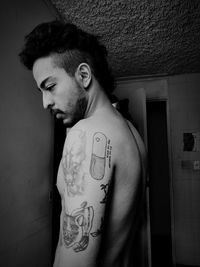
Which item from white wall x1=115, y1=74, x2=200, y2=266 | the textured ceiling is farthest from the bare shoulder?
white wall x1=115, y1=74, x2=200, y2=266

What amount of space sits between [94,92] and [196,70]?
2.61 metres

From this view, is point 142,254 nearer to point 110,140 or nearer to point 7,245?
point 7,245

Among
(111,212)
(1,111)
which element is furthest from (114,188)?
(1,111)

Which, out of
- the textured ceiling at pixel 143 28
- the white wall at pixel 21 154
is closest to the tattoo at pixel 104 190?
the white wall at pixel 21 154

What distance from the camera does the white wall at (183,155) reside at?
2.61 m

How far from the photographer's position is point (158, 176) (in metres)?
3.40

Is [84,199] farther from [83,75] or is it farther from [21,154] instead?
[21,154]

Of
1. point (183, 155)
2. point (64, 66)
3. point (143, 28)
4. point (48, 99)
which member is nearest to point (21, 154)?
point (48, 99)

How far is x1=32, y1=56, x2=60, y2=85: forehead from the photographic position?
28.4 inches

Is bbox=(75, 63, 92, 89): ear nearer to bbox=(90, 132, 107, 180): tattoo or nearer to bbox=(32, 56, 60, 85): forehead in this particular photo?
bbox=(32, 56, 60, 85): forehead

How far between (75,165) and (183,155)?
8.44ft

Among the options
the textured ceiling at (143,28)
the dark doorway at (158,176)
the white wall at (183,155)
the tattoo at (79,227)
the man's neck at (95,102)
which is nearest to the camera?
the tattoo at (79,227)

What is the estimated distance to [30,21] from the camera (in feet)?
4.17

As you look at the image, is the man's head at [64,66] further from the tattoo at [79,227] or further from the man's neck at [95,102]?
the tattoo at [79,227]
